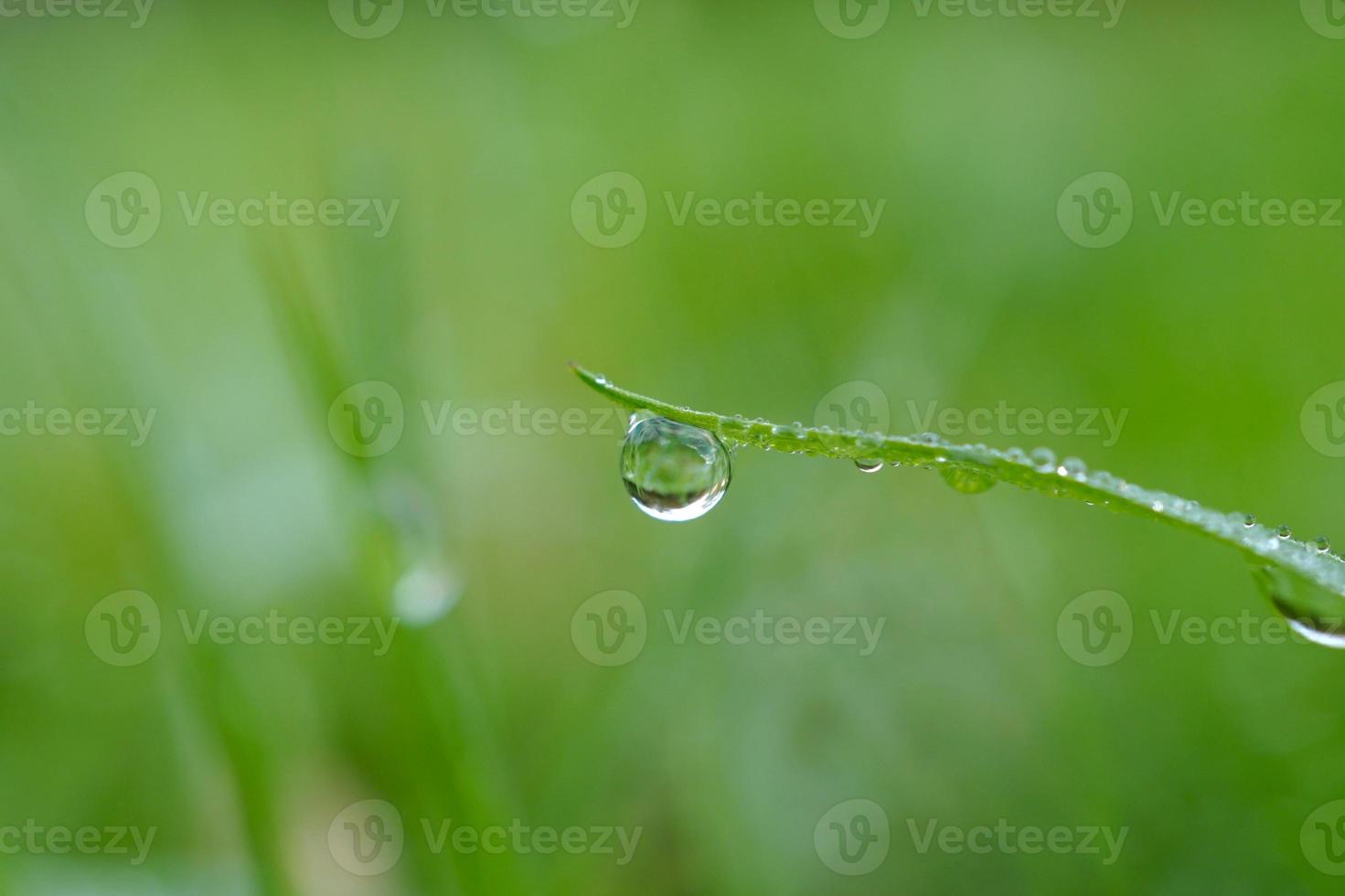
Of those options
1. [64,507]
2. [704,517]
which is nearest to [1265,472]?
[704,517]

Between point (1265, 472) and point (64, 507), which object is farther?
point (64, 507)

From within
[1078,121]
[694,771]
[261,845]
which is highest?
[1078,121]

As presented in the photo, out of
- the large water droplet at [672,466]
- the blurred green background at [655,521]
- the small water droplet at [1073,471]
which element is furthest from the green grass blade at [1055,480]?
the blurred green background at [655,521]

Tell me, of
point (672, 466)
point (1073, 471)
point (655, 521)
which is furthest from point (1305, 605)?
point (655, 521)

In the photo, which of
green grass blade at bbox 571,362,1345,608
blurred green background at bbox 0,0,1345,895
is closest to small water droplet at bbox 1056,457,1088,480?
green grass blade at bbox 571,362,1345,608

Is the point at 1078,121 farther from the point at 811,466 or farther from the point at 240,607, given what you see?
the point at 240,607

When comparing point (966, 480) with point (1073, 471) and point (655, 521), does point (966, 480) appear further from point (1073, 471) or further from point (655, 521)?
point (655, 521)
